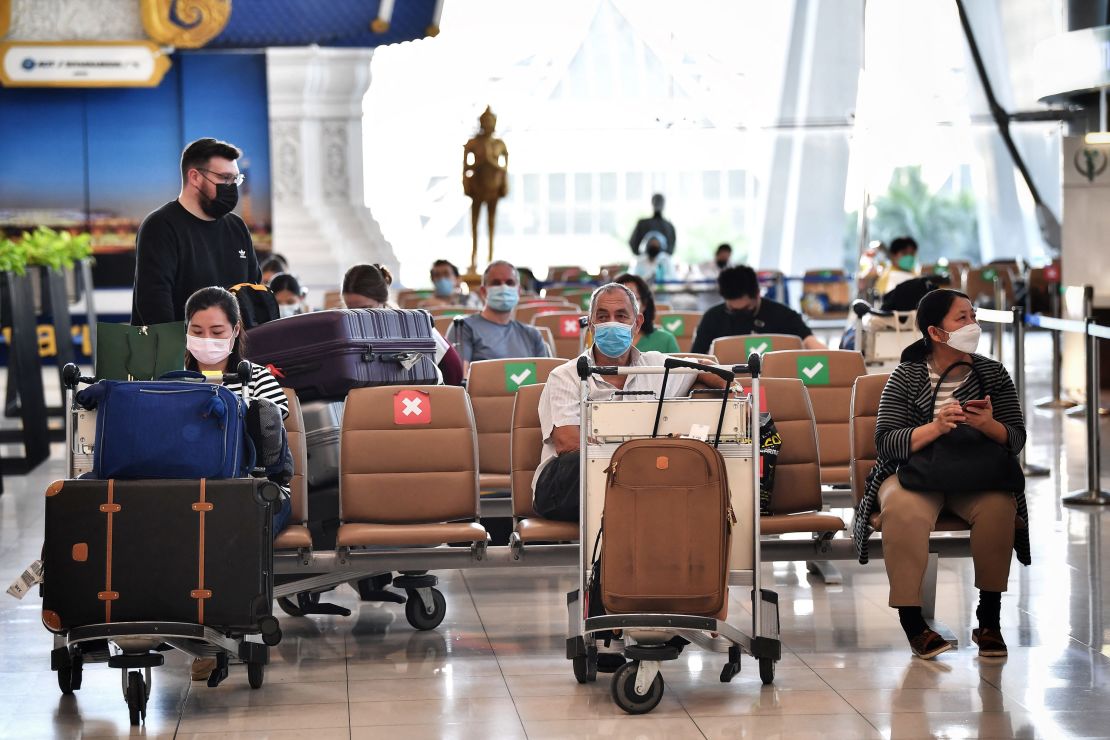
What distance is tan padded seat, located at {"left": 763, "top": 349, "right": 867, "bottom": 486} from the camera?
6.29 m

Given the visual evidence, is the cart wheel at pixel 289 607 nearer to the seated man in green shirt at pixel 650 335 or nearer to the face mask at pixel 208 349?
the face mask at pixel 208 349

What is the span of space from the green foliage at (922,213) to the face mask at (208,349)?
34769 millimetres

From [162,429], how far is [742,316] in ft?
13.7

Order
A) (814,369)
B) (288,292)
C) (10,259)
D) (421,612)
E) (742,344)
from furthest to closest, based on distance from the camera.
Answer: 1. (10,259)
2. (288,292)
3. (742,344)
4. (814,369)
5. (421,612)

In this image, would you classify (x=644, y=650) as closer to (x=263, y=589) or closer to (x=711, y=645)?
(x=711, y=645)

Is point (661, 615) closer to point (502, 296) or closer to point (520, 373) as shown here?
point (520, 373)

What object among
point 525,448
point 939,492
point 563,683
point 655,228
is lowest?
point 563,683

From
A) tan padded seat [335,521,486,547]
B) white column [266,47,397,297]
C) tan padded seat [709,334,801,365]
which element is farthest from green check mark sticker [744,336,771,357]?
white column [266,47,397,297]

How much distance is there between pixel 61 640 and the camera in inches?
183

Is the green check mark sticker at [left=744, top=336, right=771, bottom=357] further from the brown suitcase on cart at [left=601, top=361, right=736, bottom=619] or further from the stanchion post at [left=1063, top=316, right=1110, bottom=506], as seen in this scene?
the brown suitcase on cart at [left=601, top=361, right=736, bottom=619]

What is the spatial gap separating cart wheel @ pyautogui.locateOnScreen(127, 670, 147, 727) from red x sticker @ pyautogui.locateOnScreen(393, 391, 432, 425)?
1.43m

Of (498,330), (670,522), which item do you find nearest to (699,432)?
(670,522)

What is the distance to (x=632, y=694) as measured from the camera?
4.41m

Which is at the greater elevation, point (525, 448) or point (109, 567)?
point (525, 448)
